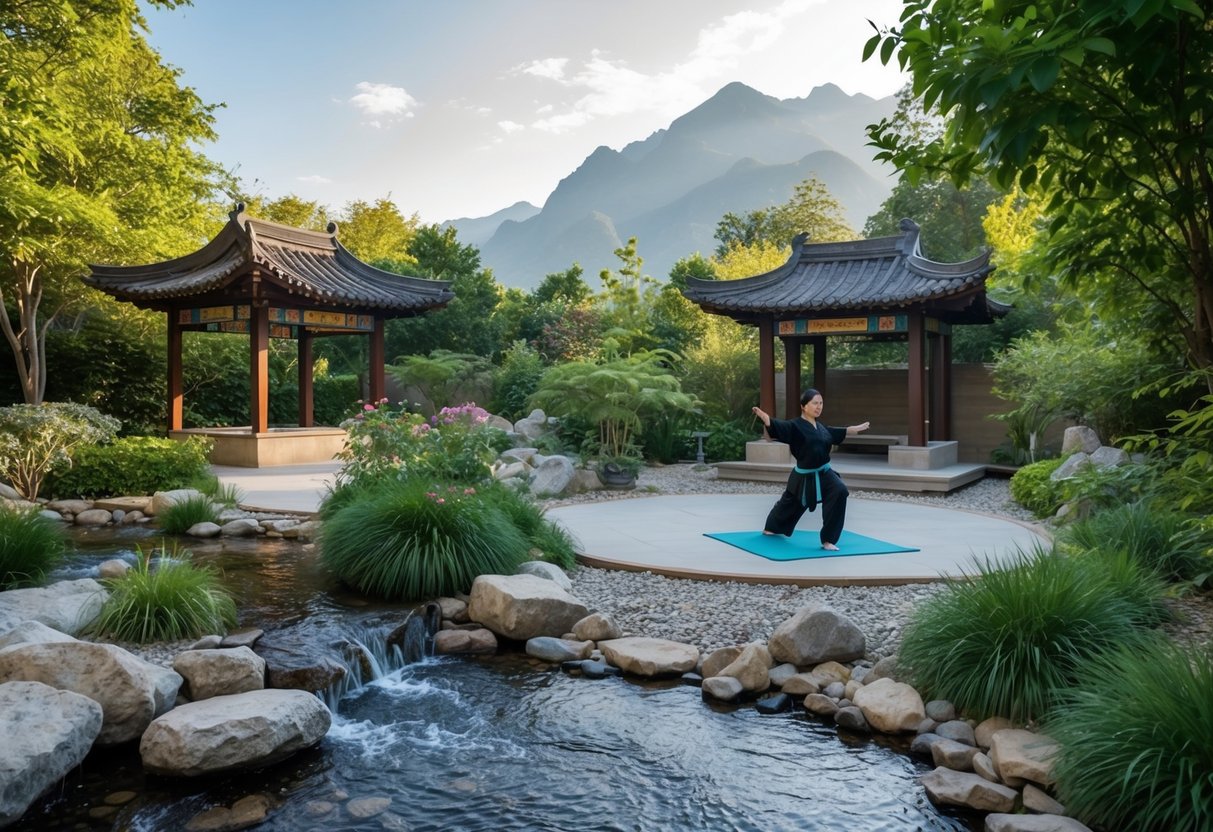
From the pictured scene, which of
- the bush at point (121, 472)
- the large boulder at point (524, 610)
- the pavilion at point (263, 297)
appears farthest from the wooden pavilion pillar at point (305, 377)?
the large boulder at point (524, 610)

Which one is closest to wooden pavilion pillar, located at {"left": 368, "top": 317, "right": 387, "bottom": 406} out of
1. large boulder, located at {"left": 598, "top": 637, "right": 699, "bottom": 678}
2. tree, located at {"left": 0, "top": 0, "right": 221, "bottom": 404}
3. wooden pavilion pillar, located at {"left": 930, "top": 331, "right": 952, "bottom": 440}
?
tree, located at {"left": 0, "top": 0, "right": 221, "bottom": 404}

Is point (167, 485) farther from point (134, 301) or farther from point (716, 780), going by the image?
point (716, 780)

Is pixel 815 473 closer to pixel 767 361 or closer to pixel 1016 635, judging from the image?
pixel 1016 635

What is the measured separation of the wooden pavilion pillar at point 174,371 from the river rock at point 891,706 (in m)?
13.0

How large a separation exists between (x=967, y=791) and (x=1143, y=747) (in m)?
0.67

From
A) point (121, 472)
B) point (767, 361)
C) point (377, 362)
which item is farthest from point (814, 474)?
point (377, 362)

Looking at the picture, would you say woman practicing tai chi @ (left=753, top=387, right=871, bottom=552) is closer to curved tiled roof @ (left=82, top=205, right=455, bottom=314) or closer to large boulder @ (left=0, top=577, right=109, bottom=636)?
large boulder @ (left=0, top=577, right=109, bottom=636)

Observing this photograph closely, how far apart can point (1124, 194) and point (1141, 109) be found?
562mm

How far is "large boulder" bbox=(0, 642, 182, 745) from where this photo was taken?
371 centimetres

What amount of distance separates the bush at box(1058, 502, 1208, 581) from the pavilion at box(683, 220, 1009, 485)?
6.63 m

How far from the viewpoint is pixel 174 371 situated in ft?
46.1

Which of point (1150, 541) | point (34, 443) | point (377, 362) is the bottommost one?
point (1150, 541)

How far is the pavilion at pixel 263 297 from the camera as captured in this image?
12.7 metres

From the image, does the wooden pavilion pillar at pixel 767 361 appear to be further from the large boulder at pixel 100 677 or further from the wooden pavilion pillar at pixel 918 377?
the large boulder at pixel 100 677
